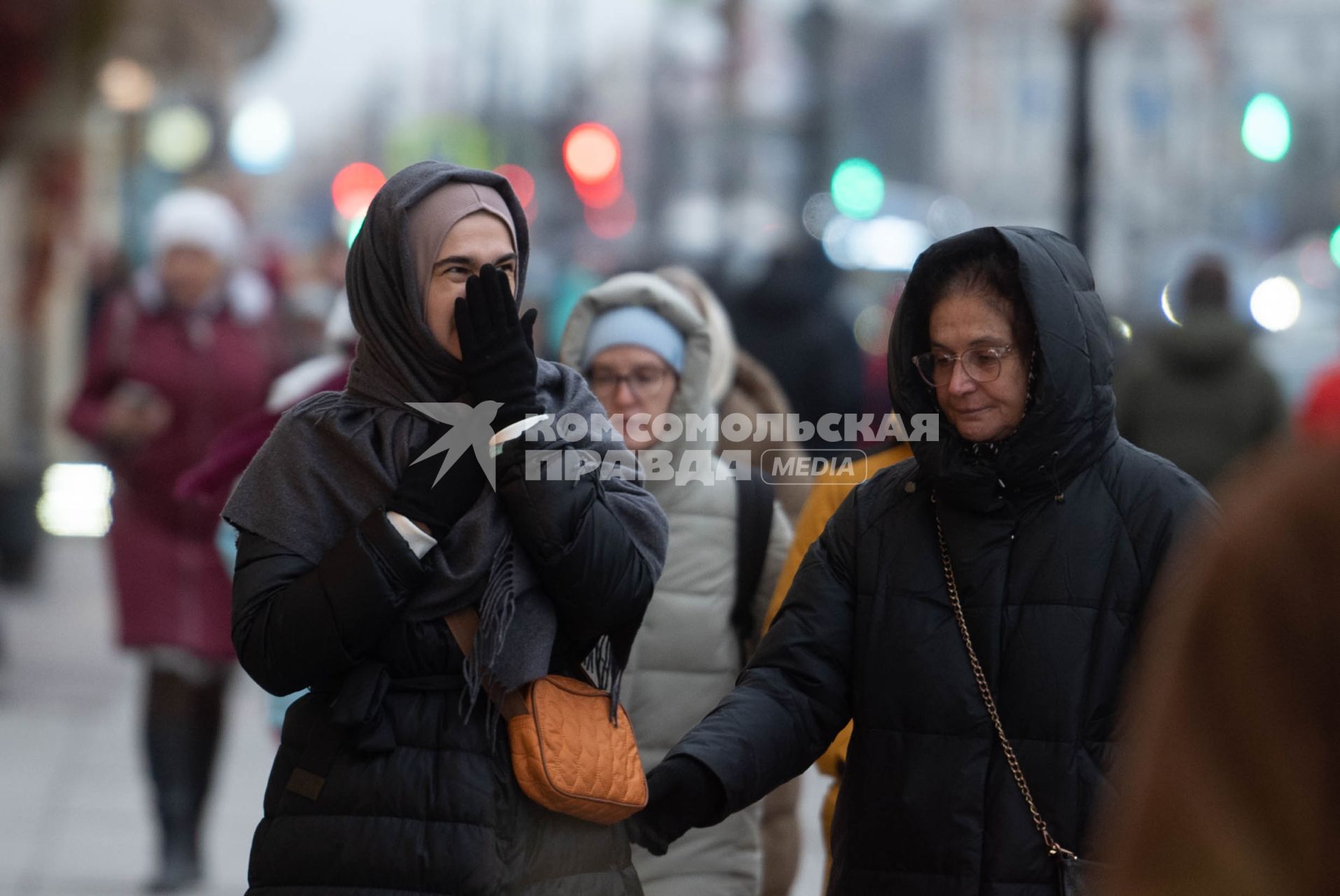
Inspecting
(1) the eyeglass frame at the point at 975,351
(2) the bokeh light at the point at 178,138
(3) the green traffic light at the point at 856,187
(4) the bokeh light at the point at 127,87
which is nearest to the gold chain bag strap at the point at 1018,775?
(1) the eyeglass frame at the point at 975,351

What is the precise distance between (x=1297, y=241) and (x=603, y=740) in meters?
54.6

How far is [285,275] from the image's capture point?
891cm

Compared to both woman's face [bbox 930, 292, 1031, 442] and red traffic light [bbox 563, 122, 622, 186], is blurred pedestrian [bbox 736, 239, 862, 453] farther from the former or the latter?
red traffic light [bbox 563, 122, 622, 186]

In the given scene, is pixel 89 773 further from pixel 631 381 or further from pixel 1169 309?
pixel 1169 309

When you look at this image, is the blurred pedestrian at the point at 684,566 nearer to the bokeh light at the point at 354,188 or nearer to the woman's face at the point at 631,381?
the woman's face at the point at 631,381

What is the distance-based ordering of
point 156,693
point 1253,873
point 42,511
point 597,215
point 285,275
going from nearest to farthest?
point 1253,873 → point 156,693 → point 285,275 → point 42,511 → point 597,215

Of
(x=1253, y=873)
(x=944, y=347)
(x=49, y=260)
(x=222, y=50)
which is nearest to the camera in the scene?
(x=1253, y=873)

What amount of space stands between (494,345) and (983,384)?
0.93 meters

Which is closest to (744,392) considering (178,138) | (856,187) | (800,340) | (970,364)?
(970,364)

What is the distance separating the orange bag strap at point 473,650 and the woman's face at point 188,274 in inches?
176

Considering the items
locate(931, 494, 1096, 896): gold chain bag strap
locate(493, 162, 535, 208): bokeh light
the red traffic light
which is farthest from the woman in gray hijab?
locate(493, 162, 535, 208): bokeh light

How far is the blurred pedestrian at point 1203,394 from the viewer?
8.54 meters

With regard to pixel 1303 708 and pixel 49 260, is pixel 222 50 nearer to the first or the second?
pixel 49 260

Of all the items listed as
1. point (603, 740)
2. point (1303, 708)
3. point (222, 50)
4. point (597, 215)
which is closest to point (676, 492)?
point (603, 740)
